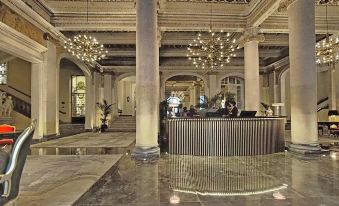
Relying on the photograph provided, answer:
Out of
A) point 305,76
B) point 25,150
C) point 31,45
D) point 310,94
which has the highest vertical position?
point 31,45

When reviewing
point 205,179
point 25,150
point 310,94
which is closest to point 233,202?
point 205,179

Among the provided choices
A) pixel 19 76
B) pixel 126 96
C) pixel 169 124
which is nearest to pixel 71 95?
pixel 19 76

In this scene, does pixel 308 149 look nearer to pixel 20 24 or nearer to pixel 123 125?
pixel 20 24

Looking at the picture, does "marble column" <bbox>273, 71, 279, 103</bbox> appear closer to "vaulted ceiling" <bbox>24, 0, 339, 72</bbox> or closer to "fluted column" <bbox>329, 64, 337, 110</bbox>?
"fluted column" <bbox>329, 64, 337, 110</bbox>

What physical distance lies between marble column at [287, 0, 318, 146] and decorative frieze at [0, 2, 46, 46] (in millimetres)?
8248

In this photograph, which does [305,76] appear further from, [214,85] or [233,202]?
[214,85]

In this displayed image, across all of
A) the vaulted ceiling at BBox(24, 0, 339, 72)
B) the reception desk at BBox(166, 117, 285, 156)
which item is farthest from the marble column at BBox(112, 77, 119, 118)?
the reception desk at BBox(166, 117, 285, 156)

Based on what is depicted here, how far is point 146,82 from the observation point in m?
6.85

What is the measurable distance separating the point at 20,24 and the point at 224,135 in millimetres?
7340

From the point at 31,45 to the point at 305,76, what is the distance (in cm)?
902

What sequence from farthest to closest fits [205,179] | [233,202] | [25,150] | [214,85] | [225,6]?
[214,85]
[225,6]
[205,179]
[233,202]
[25,150]

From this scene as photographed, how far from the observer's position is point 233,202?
10.9 ft

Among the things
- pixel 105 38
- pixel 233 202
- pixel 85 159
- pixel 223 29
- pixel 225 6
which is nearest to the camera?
pixel 233 202

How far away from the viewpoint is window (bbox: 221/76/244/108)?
71.3 feet
